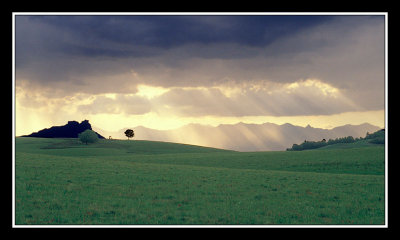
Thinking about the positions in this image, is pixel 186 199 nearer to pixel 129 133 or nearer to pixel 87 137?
pixel 87 137

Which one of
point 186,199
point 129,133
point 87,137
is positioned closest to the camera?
point 186,199

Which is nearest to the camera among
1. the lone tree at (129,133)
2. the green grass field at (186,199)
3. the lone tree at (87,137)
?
the green grass field at (186,199)

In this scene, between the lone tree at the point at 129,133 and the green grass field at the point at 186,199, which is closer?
the green grass field at the point at 186,199

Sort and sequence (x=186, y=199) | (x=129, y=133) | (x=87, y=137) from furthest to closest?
(x=129, y=133) < (x=87, y=137) < (x=186, y=199)

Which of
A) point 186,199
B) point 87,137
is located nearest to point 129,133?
point 87,137

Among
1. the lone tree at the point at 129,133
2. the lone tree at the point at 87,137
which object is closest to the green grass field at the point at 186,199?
the lone tree at the point at 87,137

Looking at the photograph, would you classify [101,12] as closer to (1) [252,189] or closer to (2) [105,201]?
(2) [105,201]

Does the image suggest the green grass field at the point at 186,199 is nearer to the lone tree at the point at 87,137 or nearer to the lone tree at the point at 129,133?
the lone tree at the point at 87,137

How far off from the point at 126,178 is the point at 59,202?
10.2m

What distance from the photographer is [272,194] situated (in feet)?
79.9

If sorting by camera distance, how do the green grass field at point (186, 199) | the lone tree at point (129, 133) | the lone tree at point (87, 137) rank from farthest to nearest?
the lone tree at point (129, 133) → the lone tree at point (87, 137) → the green grass field at point (186, 199)

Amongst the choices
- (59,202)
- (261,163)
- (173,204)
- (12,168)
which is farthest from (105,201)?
(261,163)

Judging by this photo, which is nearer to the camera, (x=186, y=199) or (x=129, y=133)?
(x=186, y=199)

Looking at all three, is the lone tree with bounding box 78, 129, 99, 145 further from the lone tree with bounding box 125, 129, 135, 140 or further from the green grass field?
the green grass field
